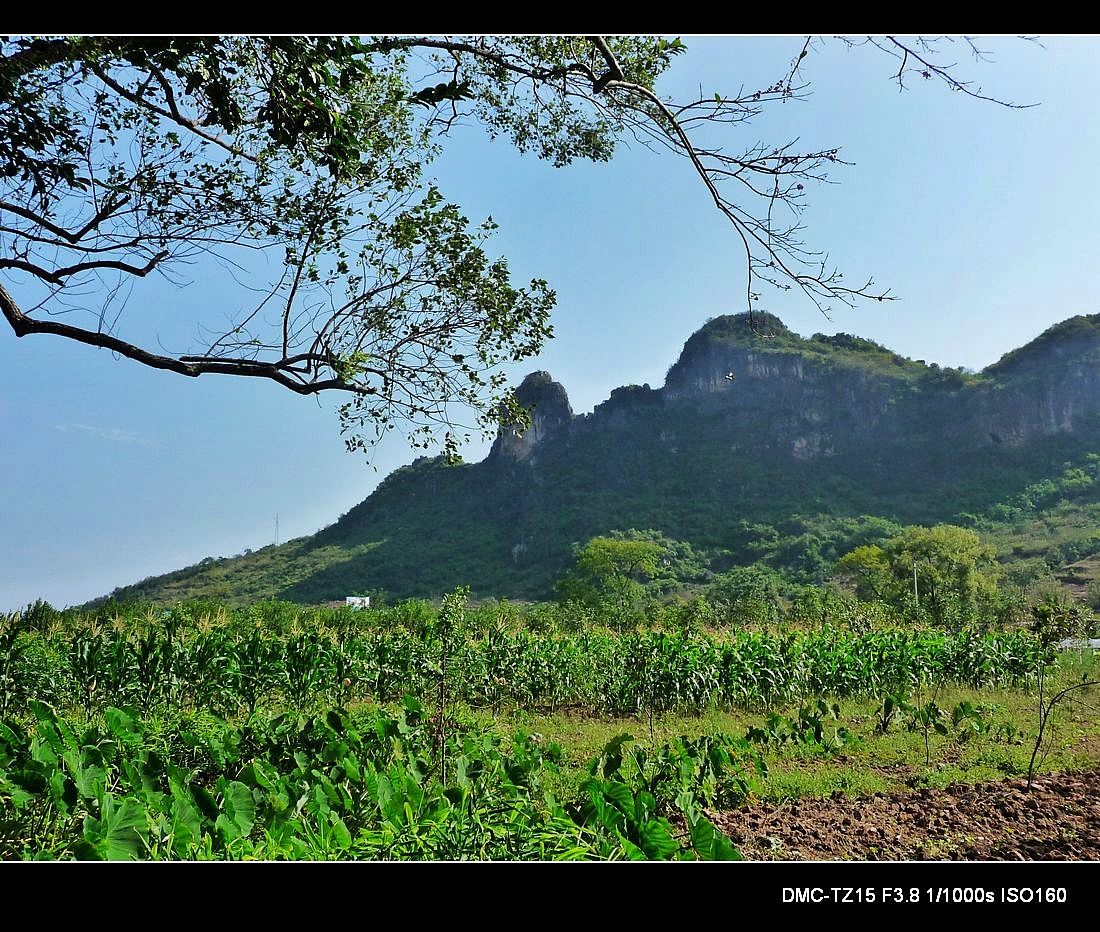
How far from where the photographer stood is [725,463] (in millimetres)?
43438

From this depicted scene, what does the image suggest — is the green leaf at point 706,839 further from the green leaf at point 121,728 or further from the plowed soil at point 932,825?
the green leaf at point 121,728

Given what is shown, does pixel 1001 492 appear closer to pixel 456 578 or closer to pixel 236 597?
pixel 456 578

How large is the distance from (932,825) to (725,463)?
4149cm

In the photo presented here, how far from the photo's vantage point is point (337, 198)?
503 cm

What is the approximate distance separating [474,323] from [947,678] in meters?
7.36

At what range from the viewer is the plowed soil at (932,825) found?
274cm

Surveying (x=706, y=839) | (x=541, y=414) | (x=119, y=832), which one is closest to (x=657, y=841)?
(x=706, y=839)

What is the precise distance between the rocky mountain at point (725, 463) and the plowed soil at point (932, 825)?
92.3 feet

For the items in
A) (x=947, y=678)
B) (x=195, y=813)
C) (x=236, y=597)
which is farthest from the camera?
(x=236, y=597)

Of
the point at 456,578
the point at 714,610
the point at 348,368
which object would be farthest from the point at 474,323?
the point at 456,578

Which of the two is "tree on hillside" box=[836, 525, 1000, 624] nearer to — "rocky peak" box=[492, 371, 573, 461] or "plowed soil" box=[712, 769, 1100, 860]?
"plowed soil" box=[712, 769, 1100, 860]

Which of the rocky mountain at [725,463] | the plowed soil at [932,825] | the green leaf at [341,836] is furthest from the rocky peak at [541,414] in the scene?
the green leaf at [341,836]
